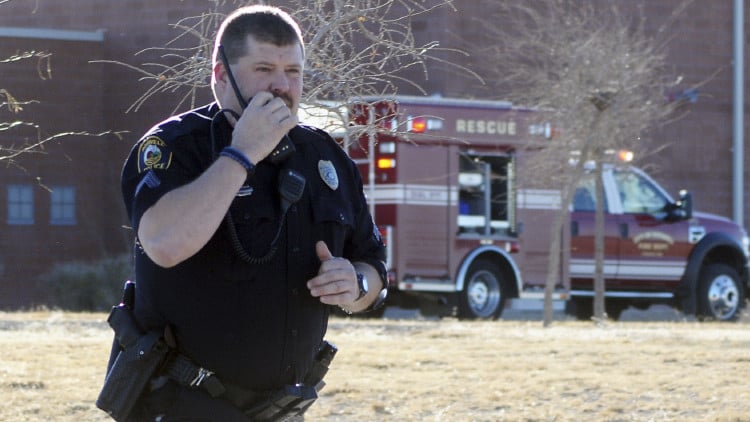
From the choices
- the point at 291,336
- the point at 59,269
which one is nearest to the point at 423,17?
the point at 59,269

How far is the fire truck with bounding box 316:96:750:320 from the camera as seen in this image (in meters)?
16.3

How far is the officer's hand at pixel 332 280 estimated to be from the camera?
3127mm

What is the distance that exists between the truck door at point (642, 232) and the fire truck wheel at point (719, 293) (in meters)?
0.62

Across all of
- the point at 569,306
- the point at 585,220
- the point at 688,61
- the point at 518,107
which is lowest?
the point at 569,306

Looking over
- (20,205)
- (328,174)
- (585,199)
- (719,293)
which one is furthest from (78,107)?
(328,174)

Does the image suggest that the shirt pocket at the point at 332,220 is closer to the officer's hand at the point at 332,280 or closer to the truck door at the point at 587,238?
the officer's hand at the point at 332,280

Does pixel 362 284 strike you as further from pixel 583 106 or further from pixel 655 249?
pixel 655 249

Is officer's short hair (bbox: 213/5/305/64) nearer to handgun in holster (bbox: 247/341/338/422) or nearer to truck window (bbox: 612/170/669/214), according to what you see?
handgun in holster (bbox: 247/341/338/422)

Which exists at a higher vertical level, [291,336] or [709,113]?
[709,113]

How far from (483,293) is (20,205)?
886 centimetres

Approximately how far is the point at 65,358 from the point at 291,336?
6578mm

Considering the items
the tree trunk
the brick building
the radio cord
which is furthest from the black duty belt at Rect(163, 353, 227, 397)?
the brick building

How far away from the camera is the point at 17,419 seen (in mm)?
7246

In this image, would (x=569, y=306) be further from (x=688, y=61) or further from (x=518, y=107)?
(x=688, y=61)
